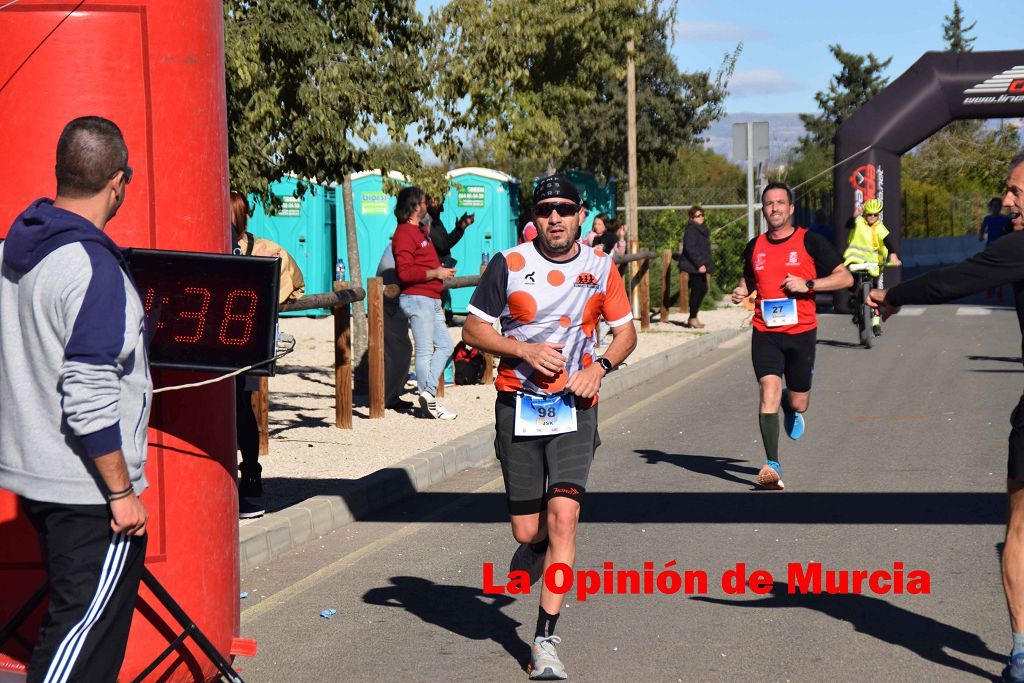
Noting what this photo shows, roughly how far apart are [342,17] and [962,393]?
23.9ft

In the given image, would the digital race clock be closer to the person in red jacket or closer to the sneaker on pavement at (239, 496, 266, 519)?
the sneaker on pavement at (239, 496, 266, 519)

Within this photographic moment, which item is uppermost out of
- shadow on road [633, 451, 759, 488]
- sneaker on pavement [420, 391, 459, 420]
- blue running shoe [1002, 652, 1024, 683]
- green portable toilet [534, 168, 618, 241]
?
green portable toilet [534, 168, 618, 241]

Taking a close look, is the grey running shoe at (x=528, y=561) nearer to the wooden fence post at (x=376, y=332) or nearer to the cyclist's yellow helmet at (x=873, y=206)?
the wooden fence post at (x=376, y=332)

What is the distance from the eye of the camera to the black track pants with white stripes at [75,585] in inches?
158

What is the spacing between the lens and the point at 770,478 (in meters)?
9.32

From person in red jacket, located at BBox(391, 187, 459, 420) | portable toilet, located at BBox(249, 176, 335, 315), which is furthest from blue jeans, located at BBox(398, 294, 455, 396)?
portable toilet, located at BBox(249, 176, 335, 315)

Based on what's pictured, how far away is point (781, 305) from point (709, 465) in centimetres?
152

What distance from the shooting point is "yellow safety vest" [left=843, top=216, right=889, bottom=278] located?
728 inches

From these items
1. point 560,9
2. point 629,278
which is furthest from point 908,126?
point 560,9

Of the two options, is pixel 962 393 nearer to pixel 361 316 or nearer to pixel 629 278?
pixel 361 316

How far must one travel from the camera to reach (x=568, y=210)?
575 centimetres

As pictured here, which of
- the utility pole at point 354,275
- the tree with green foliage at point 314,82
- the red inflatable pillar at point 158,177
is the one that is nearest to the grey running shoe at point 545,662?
the red inflatable pillar at point 158,177

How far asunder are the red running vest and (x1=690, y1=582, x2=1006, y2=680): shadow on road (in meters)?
3.10

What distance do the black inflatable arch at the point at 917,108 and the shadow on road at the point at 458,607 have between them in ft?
68.4
